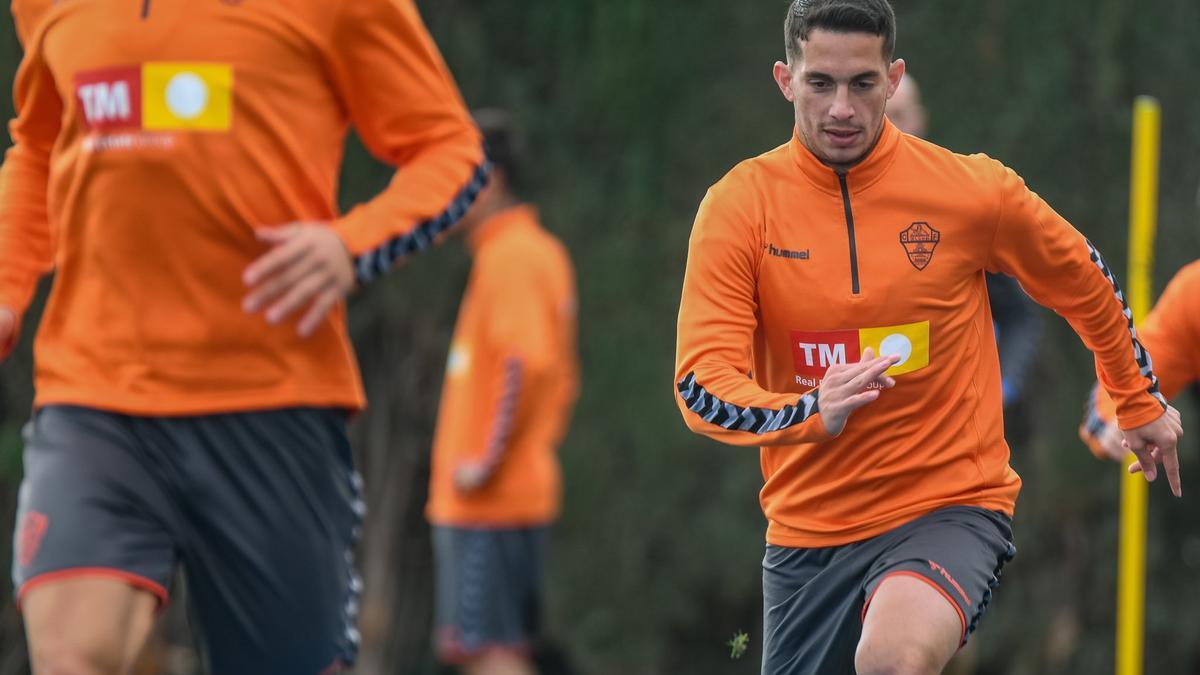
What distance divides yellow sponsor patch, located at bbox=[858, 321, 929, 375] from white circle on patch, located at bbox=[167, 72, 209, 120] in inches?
60.2

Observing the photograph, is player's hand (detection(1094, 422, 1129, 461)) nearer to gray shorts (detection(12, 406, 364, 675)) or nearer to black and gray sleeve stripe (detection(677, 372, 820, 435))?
black and gray sleeve stripe (detection(677, 372, 820, 435))

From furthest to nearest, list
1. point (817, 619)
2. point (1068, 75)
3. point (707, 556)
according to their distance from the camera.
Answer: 1. point (707, 556)
2. point (1068, 75)
3. point (817, 619)

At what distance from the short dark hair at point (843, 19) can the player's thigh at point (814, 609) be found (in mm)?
1137

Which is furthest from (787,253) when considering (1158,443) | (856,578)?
(1158,443)

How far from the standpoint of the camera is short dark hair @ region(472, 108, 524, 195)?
26.7 feet

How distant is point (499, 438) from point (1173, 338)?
11.7ft

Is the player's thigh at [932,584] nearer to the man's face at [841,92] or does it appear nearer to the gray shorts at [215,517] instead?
the man's face at [841,92]

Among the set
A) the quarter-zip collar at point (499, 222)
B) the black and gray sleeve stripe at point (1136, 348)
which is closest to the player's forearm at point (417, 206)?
the black and gray sleeve stripe at point (1136, 348)

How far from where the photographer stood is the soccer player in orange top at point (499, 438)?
8000mm

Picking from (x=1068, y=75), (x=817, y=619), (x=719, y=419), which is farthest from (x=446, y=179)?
(x=1068, y=75)

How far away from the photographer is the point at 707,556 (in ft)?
31.9

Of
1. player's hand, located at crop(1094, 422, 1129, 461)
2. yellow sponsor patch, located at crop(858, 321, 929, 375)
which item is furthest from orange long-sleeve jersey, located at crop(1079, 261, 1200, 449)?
yellow sponsor patch, located at crop(858, 321, 929, 375)

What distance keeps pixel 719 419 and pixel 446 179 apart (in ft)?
2.75

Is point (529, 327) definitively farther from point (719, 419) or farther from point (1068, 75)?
point (719, 419)
